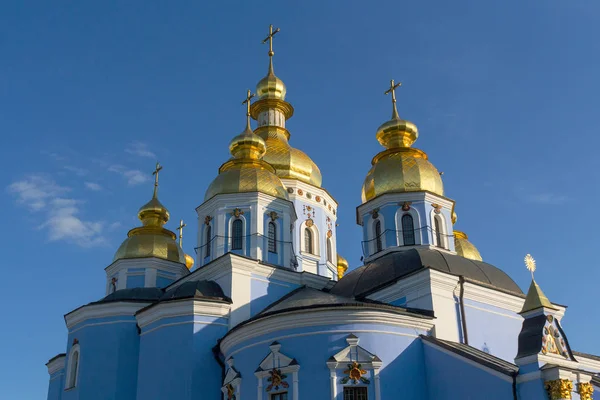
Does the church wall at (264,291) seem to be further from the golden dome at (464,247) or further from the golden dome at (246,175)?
the golden dome at (464,247)

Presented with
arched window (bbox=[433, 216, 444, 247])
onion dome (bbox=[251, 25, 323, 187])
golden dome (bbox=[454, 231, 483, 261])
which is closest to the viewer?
arched window (bbox=[433, 216, 444, 247])

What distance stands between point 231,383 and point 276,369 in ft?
4.24

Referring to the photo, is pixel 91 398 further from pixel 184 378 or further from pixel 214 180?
pixel 214 180

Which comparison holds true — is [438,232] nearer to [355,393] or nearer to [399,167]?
[399,167]

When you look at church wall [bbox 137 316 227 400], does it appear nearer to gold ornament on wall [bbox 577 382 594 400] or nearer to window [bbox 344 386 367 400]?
window [bbox 344 386 367 400]

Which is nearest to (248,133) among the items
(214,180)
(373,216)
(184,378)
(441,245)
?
(214,180)

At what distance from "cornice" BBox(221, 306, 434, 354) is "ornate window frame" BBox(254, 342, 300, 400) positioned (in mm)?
406

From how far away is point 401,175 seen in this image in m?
19.0

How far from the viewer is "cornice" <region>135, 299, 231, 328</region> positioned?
1576 cm

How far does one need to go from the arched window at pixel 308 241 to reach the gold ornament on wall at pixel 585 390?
10.1 metres

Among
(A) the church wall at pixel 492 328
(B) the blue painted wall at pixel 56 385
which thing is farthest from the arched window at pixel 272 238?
(B) the blue painted wall at pixel 56 385

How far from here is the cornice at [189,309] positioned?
15.8m

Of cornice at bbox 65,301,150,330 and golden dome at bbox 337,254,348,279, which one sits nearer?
cornice at bbox 65,301,150,330

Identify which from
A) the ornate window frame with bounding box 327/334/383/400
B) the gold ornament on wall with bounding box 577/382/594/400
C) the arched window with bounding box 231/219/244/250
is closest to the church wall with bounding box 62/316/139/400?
the arched window with bounding box 231/219/244/250
